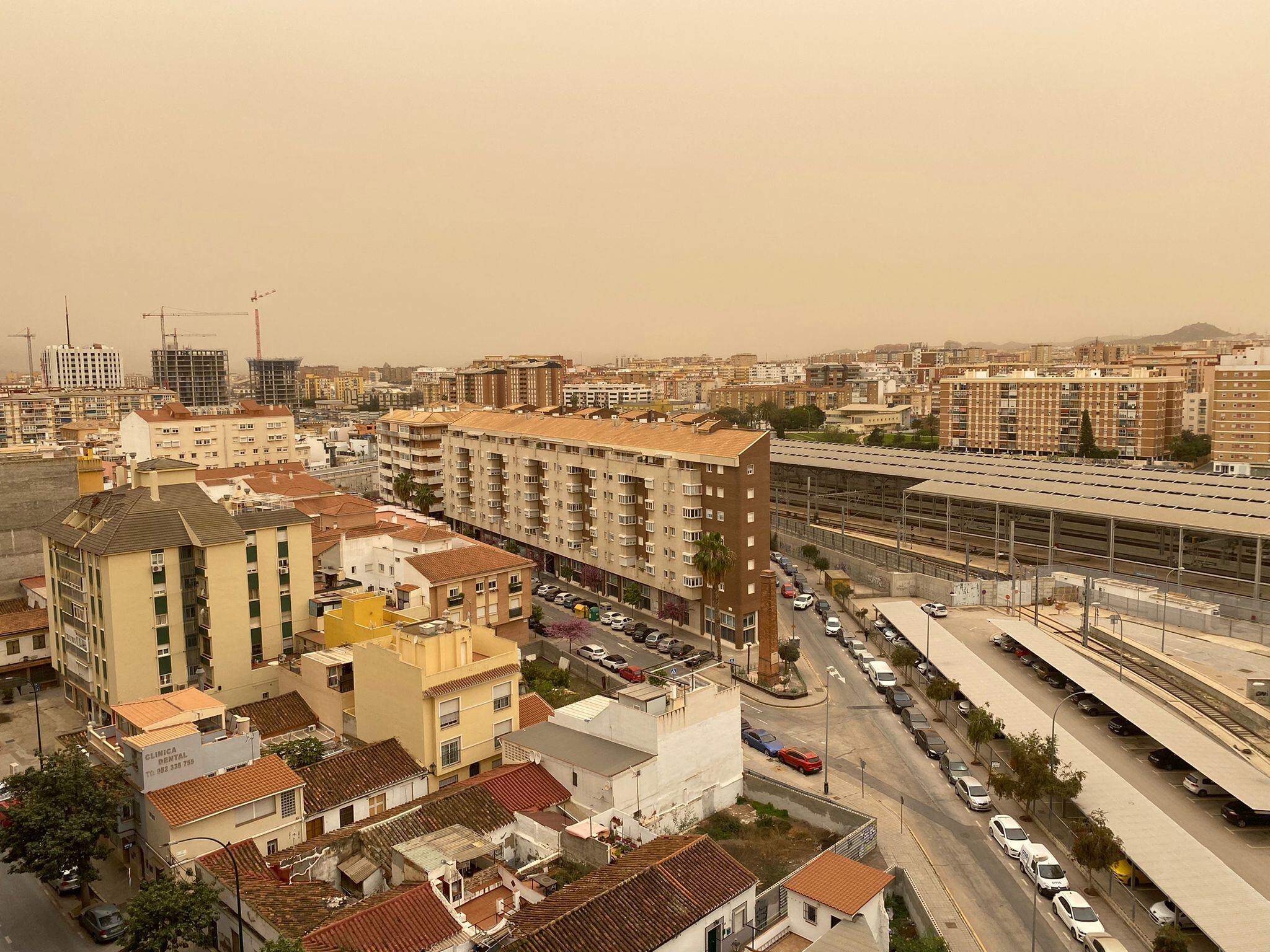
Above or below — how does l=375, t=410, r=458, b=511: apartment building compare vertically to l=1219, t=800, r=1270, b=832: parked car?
above

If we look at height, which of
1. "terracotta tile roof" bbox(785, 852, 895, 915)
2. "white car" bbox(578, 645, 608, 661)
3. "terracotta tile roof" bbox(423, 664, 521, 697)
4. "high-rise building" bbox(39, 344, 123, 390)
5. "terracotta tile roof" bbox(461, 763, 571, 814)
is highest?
"high-rise building" bbox(39, 344, 123, 390)

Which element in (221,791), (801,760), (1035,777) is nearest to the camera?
(221,791)

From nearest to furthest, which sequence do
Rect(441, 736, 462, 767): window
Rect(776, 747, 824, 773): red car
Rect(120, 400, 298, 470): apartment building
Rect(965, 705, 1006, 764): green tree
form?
Rect(441, 736, 462, 767): window < Rect(965, 705, 1006, 764): green tree < Rect(776, 747, 824, 773): red car < Rect(120, 400, 298, 470): apartment building

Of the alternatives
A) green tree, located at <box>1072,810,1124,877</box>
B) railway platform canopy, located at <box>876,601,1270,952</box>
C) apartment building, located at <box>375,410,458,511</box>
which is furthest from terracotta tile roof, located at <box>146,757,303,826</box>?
apartment building, located at <box>375,410,458,511</box>

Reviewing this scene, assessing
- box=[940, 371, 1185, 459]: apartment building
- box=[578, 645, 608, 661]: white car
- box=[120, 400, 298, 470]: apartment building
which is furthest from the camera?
box=[940, 371, 1185, 459]: apartment building

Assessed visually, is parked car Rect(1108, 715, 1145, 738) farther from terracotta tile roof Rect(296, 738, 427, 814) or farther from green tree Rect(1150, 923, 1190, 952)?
terracotta tile roof Rect(296, 738, 427, 814)

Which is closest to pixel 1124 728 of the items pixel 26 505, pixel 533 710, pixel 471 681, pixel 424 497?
pixel 533 710

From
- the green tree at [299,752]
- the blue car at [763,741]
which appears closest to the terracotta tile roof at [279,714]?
the green tree at [299,752]

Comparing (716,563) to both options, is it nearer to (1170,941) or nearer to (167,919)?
(1170,941)
